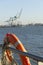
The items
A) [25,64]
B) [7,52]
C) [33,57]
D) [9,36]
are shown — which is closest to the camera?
[33,57]

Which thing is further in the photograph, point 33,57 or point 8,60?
point 8,60

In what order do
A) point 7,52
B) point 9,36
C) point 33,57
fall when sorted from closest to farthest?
point 33,57 → point 7,52 → point 9,36

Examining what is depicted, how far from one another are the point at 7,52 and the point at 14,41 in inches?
12.4

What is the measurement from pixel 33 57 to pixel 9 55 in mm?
1977

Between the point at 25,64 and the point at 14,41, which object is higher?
the point at 14,41

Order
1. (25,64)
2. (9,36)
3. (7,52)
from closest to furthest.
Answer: (25,64) < (7,52) < (9,36)

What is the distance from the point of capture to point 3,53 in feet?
20.9

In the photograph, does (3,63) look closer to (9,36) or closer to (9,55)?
(9,55)

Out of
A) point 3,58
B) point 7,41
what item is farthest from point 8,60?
point 7,41

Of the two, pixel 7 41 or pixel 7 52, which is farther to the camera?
pixel 7 41

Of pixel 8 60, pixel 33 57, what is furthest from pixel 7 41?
pixel 33 57

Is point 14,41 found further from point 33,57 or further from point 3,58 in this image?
point 33,57

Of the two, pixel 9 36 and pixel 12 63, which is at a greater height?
pixel 9 36

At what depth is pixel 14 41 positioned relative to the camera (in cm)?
634
